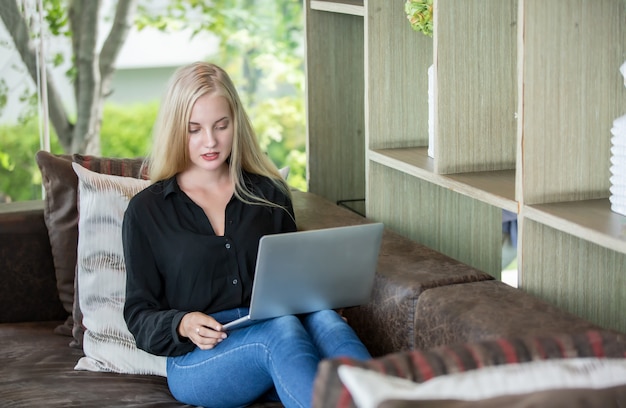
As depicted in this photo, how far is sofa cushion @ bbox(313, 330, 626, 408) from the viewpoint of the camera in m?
1.16

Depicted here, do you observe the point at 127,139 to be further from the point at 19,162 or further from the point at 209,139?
the point at 209,139

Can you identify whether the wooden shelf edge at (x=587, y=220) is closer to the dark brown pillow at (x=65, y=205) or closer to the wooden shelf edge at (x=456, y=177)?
the wooden shelf edge at (x=456, y=177)

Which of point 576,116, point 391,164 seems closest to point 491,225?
point 391,164

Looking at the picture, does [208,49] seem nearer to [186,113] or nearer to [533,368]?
[186,113]

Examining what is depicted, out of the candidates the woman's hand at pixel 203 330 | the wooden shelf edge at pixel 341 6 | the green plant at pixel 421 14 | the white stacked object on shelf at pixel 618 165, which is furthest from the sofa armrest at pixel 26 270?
the white stacked object on shelf at pixel 618 165

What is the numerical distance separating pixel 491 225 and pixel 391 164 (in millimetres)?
339

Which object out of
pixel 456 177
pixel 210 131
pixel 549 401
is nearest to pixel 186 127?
pixel 210 131

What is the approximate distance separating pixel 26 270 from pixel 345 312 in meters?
0.90

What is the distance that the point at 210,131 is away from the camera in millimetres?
2127

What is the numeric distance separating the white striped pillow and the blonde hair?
0.48ft

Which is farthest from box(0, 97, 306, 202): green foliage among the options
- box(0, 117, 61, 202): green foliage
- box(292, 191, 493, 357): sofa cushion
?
box(292, 191, 493, 357): sofa cushion

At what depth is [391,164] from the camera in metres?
2.43

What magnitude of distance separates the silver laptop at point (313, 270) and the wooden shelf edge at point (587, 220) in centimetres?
32

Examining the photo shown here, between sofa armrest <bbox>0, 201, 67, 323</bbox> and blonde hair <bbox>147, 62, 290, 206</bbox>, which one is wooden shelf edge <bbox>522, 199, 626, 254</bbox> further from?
sofa armrest <bbox>0, 201, 67, 323</bbox>
